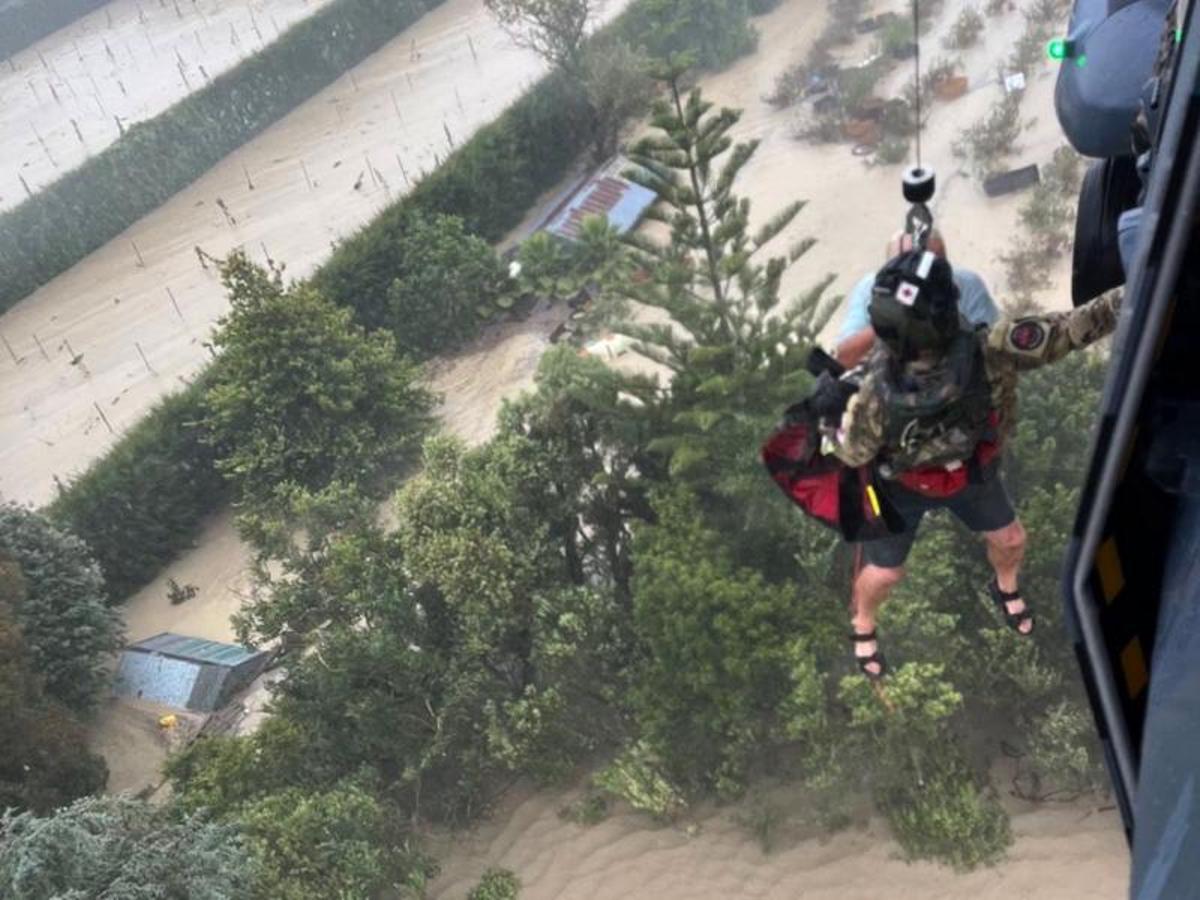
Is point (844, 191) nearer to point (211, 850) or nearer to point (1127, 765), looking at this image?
point (211, 850)

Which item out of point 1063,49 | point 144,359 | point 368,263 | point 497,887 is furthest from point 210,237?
point 1063,49

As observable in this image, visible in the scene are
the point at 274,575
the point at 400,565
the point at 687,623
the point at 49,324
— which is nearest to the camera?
the point at 687,623

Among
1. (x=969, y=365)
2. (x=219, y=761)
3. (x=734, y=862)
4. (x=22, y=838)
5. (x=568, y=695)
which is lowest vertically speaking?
(x=734, y=862)

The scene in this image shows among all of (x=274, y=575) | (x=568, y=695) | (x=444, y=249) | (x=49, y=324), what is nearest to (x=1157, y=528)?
(x=568, y=695)

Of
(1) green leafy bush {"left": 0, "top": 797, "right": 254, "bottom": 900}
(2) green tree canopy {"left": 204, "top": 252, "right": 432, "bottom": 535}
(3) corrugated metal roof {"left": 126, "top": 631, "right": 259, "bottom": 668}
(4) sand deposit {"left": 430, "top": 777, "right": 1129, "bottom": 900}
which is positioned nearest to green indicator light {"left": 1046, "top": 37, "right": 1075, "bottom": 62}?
(4) sand deposit {"left": 430, "top": 777, "right": 1129, "bottom": 900}

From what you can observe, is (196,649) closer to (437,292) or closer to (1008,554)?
(437,292)

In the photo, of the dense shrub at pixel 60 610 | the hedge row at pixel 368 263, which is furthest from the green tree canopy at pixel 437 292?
the dense shrub at pixel 60 610

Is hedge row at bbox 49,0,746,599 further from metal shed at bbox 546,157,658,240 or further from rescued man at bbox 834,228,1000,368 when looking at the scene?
rescued man at bbox 834,228,1000,368
